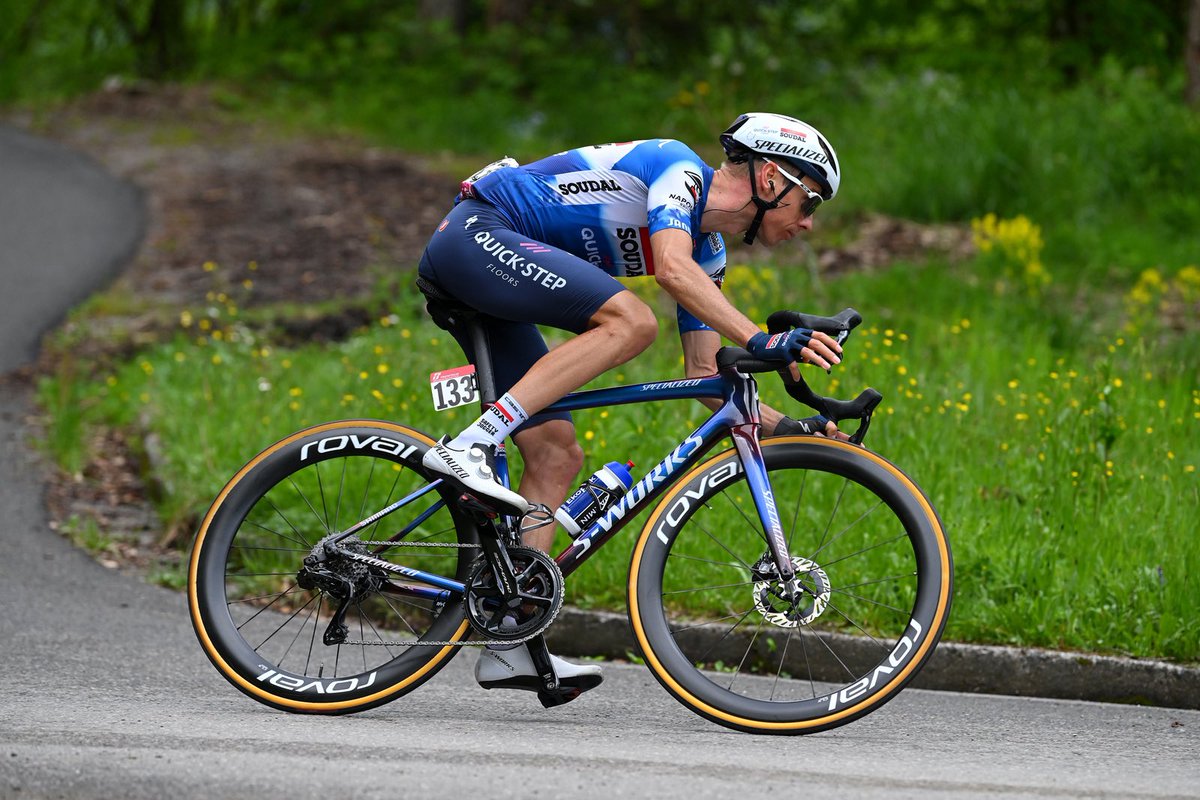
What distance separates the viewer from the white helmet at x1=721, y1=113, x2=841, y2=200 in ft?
14.9

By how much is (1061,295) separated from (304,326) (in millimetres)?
5088

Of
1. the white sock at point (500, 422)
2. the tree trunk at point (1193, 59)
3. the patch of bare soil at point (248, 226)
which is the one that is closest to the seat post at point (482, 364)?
the white sock at point (500, 422)

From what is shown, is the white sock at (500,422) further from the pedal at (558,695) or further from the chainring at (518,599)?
the pedal at (558,695)

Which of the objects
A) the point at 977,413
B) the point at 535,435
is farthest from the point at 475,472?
the point at 977,413

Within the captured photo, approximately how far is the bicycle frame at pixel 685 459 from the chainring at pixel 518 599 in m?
0.06

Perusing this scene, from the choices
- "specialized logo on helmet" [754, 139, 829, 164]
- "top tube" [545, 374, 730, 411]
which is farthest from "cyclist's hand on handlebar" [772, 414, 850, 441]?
"specialized logo on helmet" [754, 139, 829, 164]

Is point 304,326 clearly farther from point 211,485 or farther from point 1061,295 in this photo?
point 1061,295

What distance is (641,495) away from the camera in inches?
183

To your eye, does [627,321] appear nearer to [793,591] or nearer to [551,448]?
[551,448]

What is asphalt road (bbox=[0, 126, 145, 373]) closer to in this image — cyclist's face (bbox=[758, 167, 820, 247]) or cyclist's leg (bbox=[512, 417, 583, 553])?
cyclist's leg (bbox=[512, 417, 583, 553])

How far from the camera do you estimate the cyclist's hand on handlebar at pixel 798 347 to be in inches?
168

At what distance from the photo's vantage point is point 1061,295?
10.1 metres

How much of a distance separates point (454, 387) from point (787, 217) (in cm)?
115

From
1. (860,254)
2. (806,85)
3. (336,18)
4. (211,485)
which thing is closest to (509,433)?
(211,485)
